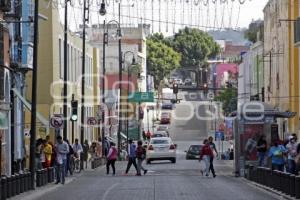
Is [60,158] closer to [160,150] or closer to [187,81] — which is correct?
[160,150]

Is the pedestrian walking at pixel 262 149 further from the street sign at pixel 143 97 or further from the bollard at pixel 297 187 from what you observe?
the street sign at pixel 143 97

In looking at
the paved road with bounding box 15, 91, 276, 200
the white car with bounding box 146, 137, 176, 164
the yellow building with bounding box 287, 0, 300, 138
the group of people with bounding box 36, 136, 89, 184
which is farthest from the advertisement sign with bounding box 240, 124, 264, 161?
the yellow building with bounding box 287, 0, 300, 138

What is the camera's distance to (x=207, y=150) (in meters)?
39.6

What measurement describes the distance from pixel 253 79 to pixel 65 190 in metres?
56.6

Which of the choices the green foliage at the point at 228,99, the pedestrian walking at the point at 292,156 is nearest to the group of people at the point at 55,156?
the pedestrian walking at the point at 292,156

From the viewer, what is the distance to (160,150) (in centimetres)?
5794

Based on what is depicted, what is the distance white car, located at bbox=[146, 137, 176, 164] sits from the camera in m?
57.6

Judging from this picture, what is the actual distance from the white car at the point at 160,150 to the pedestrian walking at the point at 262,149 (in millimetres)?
19026

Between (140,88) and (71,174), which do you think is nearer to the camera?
(71,174)

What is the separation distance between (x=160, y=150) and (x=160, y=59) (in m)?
82.3

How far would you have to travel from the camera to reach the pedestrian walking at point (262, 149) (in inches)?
1497

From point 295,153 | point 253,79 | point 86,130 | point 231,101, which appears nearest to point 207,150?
point 295,153

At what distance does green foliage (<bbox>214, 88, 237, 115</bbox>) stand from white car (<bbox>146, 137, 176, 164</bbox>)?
171ft

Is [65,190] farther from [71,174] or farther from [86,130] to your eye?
[86,130]
